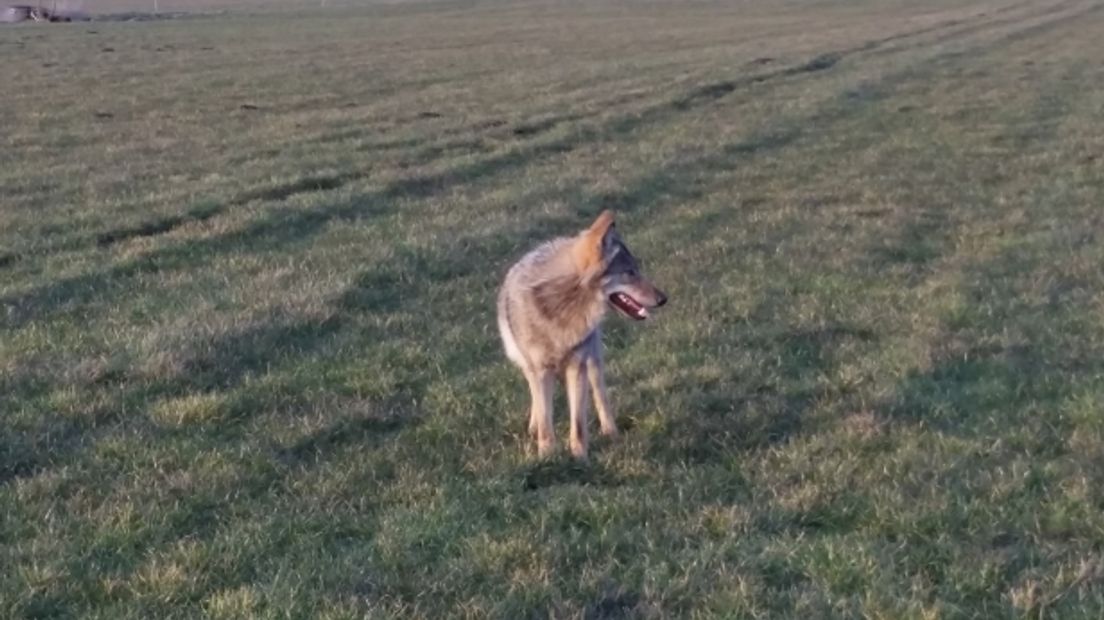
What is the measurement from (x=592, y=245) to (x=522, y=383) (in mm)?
1882

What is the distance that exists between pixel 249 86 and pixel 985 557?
3008 cm

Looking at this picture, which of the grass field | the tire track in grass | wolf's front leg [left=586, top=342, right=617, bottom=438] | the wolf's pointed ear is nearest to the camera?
the grass field

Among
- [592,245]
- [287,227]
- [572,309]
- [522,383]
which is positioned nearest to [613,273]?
[592,245]

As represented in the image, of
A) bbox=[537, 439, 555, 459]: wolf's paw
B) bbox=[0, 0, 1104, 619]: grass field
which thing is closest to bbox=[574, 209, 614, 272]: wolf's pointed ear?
bbox=[537, 439, 555, 459]: wolf's paw

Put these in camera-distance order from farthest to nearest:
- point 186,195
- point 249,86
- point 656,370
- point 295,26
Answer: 1. point 295,26
2. point 249,86
3. point 186,195
4. point 656,370

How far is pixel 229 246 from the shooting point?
14008mm

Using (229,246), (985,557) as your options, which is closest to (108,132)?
(229,246)

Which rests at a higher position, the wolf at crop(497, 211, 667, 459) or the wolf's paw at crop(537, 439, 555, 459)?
the wolf at crop(497, 211, 667, 459)

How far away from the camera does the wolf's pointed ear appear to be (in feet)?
24.8

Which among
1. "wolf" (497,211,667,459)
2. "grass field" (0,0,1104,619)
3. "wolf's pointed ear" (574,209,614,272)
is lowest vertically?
"grass field" (0,0,1104,619)

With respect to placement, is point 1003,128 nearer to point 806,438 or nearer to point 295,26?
point 806,438

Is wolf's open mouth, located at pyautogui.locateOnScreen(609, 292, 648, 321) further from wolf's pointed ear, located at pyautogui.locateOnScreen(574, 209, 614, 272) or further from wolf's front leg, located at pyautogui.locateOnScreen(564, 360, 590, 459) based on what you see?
wolf's front leg, located at pyautogui.locateOnScreen(564, 360, 590, 459)

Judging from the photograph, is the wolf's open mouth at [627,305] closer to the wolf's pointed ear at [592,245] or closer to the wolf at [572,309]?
the wolf at [572,309]

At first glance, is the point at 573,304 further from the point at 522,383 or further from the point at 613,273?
the point at 522,383
